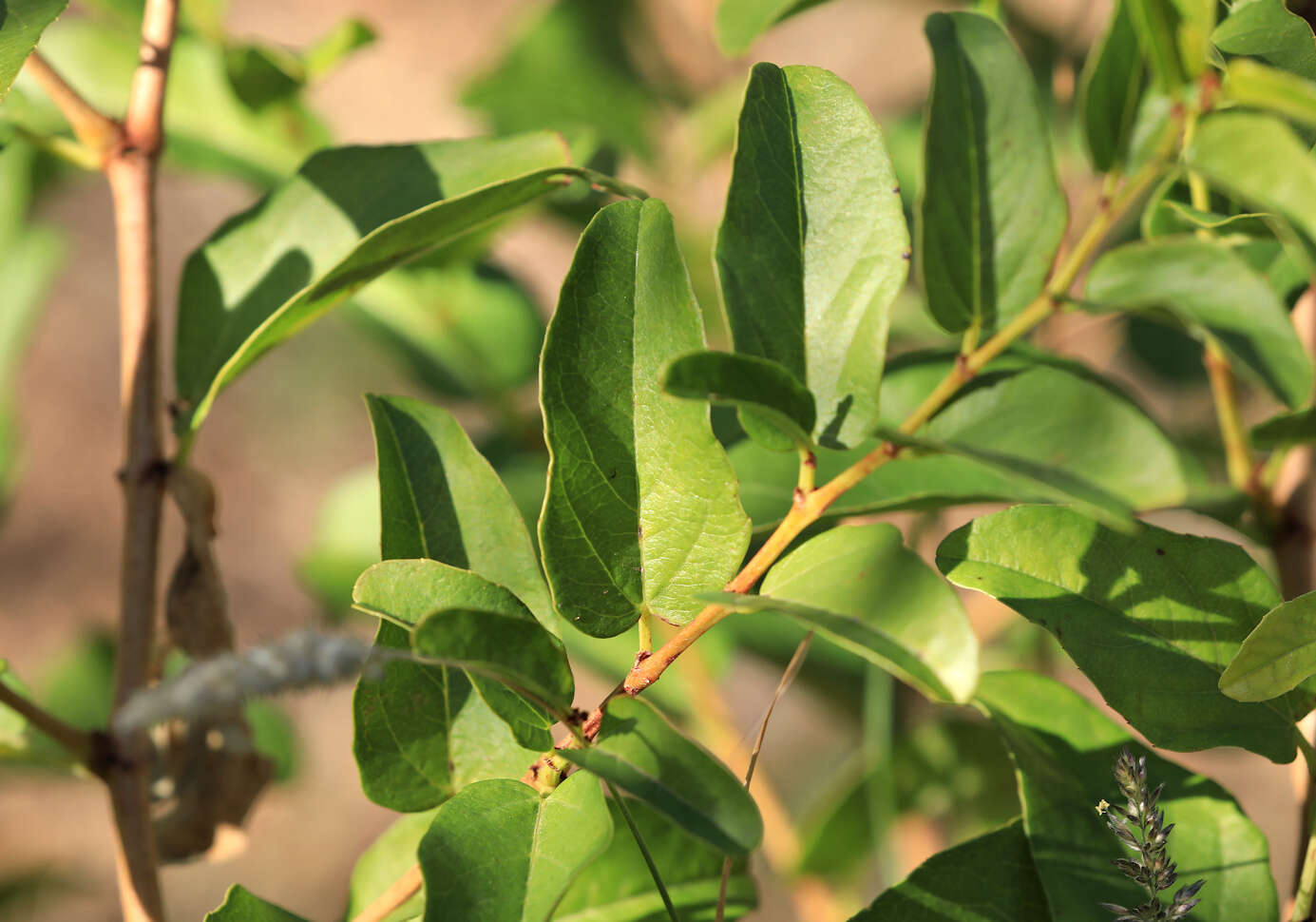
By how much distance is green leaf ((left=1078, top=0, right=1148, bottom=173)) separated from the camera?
22.4 inches

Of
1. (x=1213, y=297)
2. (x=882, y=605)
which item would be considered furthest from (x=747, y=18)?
(x=882, y=605)

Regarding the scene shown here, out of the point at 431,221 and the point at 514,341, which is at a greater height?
the point at 431,221

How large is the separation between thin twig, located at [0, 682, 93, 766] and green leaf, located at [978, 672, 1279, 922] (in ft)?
1.39

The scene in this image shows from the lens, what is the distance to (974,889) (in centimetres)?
47

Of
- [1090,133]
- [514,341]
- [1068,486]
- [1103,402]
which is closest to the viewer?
[1068,486]

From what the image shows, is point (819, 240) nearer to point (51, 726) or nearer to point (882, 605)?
point (882, 605)

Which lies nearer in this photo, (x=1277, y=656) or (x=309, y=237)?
(x=1277, y=656)

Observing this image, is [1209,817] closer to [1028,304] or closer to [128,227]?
[1028,304]

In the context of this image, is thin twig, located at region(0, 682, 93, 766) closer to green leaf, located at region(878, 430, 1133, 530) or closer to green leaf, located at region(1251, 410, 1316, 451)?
green leaf, located at region(878, 430, 1133, 530)

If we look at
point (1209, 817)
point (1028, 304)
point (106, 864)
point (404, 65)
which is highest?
point (404, 65)

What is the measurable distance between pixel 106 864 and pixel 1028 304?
2.26 m

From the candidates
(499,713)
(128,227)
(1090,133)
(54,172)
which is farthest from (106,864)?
(1090,133)

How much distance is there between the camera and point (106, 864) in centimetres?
218

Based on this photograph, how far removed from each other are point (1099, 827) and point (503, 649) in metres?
0.29
